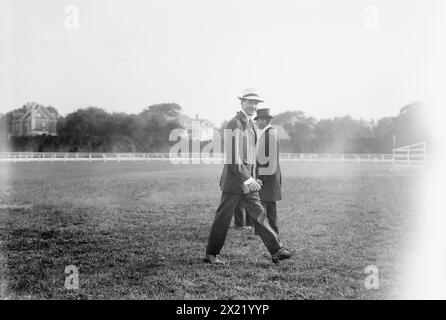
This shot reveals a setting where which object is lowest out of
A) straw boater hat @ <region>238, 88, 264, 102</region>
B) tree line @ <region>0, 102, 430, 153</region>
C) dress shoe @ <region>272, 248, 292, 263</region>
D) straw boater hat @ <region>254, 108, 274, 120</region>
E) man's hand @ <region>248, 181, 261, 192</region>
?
dress shoe @ <region>272, 248, 292, 263</region>

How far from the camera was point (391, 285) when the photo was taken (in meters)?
4.91

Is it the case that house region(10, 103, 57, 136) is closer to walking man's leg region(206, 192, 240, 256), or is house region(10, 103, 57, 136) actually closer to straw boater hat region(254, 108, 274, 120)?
straw boater hat region(254, 108, 274, 120)

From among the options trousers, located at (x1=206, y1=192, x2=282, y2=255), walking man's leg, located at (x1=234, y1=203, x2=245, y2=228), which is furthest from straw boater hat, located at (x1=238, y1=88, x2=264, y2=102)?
walking man's leg, located at (x1=234, y1=203, x2=245, y2=228)

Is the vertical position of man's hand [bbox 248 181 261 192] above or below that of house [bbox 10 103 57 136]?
below

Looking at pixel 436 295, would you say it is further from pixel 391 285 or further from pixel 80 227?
pixel 80 227

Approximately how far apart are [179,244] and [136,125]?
32.3m

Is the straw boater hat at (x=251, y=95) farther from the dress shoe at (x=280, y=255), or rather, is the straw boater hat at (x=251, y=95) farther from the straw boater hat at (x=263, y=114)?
the dress shoe at (x=280, y=255)

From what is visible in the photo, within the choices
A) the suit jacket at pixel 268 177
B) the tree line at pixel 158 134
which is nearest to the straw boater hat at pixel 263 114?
the suit jacket at pixel 268 177

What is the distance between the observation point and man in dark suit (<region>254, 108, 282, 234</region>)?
719cm

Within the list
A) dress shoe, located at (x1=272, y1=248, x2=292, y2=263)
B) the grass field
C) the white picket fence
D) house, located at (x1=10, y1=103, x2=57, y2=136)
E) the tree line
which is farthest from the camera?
house, located at (x1=10, y1=103, x2=57, y2=136)

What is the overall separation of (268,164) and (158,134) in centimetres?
3184

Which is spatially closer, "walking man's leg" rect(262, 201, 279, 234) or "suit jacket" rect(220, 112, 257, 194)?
"suit jacket" rect(220, 112, 257, 194)

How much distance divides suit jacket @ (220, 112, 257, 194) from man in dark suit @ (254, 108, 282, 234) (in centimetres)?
130

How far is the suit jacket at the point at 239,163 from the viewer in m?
5.73
